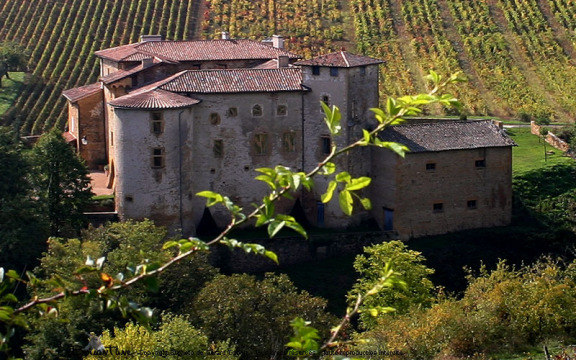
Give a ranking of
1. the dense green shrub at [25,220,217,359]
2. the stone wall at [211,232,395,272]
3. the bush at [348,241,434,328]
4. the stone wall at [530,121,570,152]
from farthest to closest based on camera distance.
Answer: the stone wall at [530,121,570,152] < the stone wall at [211,232,395,272] < the bush at [348,241,434,328] < the dense green shrub at [25,220,217,359]

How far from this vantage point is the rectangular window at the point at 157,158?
40.4 metres

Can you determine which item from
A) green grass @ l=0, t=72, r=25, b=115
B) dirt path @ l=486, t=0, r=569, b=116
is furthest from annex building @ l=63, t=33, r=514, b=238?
dirt path @ l=486, t=0, r=569, b=116

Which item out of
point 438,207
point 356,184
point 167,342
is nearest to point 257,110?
point 438,207

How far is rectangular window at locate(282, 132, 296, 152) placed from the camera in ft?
141

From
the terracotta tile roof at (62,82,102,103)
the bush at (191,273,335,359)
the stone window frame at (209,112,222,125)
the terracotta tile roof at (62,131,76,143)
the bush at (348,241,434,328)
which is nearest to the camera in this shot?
the bush at (191,273,335,359)

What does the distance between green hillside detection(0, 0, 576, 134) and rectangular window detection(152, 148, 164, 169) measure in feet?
82.1

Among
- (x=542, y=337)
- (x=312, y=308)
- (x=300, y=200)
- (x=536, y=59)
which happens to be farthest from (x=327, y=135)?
(x=536, y=59)

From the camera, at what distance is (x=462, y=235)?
43.3 metres

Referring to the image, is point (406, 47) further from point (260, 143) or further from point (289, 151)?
point (260, 143)

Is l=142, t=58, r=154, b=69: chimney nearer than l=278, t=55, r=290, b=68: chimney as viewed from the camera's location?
No

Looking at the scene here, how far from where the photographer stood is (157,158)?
4050 cm

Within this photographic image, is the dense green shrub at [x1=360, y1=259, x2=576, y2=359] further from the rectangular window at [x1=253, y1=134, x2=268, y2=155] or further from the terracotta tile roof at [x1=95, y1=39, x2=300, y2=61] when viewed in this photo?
the terracotta tile roof at [x1=95, y1=39, x2=300, y2=61]

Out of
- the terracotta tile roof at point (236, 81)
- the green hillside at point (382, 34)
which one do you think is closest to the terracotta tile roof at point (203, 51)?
the terracotta tile roof at point (236, 81)

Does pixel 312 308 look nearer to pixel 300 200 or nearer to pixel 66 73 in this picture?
pixel 300 200
